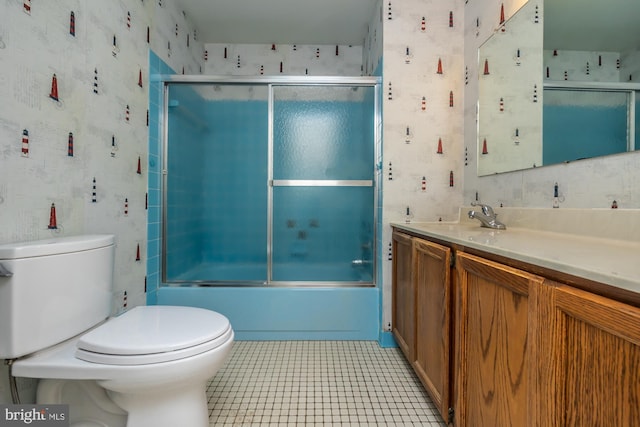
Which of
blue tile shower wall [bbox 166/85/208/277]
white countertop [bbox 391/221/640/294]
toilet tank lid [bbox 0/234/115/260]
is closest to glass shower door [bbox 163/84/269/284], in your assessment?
blue tile shower wall [bbox 166/85/208/277]

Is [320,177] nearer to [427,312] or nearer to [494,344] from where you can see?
[427,312]

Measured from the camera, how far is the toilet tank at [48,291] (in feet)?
2.96

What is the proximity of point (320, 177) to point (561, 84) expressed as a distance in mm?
1350

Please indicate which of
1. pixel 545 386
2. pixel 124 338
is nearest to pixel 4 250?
pixel 124 338

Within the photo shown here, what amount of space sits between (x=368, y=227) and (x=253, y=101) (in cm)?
116

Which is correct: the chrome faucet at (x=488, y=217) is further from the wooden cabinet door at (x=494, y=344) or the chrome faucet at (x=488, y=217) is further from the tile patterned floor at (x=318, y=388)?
the tile patterned floor at (x=318, y=388)

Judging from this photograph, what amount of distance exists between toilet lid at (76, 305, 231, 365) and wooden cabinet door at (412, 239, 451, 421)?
755 mm

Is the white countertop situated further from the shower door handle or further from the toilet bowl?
the shower door handle

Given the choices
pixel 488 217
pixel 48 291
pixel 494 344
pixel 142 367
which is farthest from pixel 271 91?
pixel 494 344

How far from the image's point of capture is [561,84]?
1258mm

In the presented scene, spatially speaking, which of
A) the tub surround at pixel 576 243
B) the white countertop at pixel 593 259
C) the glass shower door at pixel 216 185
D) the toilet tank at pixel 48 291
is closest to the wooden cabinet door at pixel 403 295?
the tub surround at pixel 576 243

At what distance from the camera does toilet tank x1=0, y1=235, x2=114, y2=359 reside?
0.90m

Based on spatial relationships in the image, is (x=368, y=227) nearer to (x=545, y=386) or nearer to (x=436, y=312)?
(x=436, y=312)

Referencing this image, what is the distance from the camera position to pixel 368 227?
2.16 m
